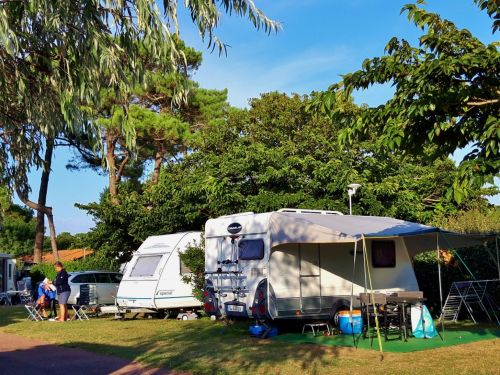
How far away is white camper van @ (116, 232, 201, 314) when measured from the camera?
16.1 m

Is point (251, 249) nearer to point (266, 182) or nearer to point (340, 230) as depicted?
point (340, 230)

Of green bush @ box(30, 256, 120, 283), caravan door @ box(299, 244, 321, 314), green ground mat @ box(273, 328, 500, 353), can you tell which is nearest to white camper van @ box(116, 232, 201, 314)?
green ground mat @ box(273, 328, 500, 353)

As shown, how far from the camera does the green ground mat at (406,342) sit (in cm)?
1061

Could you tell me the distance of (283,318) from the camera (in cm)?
1215

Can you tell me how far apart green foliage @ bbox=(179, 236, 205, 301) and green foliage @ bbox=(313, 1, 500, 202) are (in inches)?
341

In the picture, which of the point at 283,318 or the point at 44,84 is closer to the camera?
the point at 44,84

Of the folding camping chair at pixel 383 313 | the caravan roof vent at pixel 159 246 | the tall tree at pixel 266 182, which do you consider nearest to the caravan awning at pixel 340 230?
the folding camping chair at pixel 383 313

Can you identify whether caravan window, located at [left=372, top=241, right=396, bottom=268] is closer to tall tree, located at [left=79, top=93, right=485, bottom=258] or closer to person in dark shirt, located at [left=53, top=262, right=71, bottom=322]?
tall tree, located at [left=79, top=93, right=485, bottom=258]

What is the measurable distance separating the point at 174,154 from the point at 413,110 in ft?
78.7

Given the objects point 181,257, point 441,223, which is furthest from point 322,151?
point 181,257

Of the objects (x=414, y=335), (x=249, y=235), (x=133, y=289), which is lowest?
(x=414, y=335)

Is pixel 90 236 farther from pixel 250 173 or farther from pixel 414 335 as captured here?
pixel 414 335

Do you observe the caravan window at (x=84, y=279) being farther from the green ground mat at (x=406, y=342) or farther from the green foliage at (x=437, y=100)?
the green foliage at (x=437, y=100)

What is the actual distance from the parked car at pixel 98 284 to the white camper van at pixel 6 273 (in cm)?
1261
